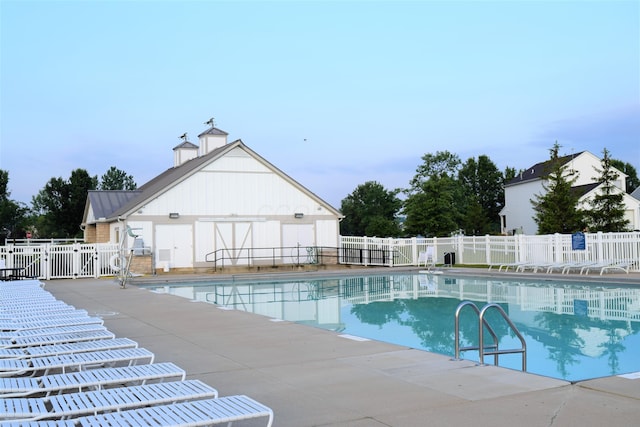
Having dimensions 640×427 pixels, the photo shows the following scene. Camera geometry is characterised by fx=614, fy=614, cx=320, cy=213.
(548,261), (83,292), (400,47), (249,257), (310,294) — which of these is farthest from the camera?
(249,257)

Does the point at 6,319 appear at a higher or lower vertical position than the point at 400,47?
lower

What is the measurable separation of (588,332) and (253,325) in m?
6.20

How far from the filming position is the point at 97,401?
4.34 m

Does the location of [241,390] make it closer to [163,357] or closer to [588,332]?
[163,357]

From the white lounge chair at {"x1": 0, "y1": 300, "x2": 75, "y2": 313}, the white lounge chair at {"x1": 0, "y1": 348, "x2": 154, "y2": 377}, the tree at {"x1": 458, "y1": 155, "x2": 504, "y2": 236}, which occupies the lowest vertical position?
the white lounge chair at {"x1": 0, "y1": 348, "x2": 154, "y2": 377}

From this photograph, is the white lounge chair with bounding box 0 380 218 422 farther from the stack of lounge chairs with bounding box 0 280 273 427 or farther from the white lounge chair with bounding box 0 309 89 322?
the white lounge chair with bounding box 0 309 89 322

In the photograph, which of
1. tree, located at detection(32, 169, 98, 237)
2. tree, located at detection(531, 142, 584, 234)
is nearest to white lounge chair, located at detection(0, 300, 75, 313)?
tree, located at detection(531, 142, 584, 234)

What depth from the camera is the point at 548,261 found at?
2423cm

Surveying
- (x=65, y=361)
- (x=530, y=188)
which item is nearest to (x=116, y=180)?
(x=530, y=188)

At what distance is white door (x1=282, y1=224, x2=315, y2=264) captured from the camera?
102 feet

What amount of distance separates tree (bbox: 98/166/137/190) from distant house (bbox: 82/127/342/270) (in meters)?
45.4

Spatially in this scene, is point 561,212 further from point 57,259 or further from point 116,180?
point 116,180

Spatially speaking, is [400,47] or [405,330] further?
[400,47]

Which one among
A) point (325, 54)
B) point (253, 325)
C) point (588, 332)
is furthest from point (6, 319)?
point (325, 54)
